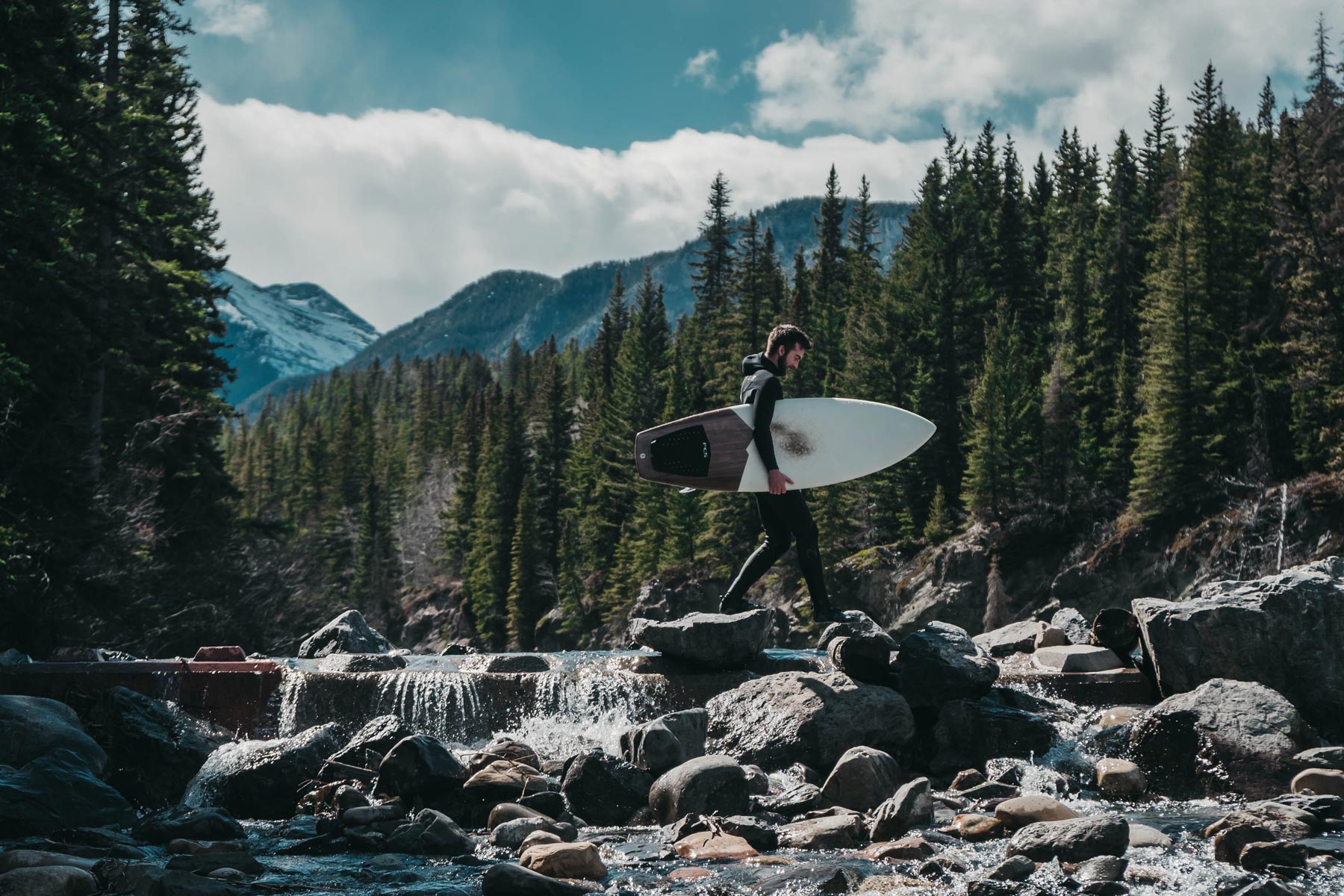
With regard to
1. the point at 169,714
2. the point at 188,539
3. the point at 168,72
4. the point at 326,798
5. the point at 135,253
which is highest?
the point at 168,72

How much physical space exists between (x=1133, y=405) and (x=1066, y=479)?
4.48 meters

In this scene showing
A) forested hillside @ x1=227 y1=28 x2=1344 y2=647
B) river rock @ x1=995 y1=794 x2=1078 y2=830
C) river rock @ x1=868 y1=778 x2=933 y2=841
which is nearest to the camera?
river rock @ x1=868 y1=778 x2=933 y2=841

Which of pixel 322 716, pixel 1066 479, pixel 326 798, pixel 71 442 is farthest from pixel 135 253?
pixel 1066 479

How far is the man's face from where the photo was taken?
396 inches

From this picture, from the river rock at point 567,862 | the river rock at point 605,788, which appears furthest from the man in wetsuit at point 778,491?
the river rock at point 567,862

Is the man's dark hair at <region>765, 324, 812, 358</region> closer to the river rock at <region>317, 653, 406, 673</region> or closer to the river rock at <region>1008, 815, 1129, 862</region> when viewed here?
the river rock at <region>1008, 815, 1129, 862</region>

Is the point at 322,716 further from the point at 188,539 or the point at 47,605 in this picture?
the point at 188,539

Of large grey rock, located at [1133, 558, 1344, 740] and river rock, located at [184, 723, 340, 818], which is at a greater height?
large grey rock, located at [1133, 558, 1344, 740]

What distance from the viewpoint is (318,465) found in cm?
10650

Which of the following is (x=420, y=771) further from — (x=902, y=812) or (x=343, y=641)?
(x=343, y=641)

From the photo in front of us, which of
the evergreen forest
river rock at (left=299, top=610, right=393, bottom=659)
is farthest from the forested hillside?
river rock at (left=299, top=610, right=393, bottom=659)

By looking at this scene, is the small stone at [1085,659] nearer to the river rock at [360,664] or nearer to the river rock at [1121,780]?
the river rock at [1121,780]

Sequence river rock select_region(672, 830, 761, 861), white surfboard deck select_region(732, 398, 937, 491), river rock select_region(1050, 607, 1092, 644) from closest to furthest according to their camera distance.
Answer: river rock select_region(672, 830, 761, 861), white surfboard deck select_region(732, 398, 937, 491), river rock select_region(1050, 607, 1092, 644)

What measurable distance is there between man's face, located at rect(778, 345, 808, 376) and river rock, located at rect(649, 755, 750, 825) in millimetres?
3594
